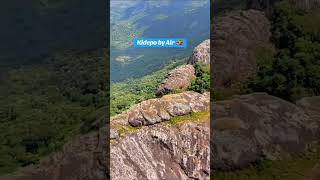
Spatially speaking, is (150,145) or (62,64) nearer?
(150,145)

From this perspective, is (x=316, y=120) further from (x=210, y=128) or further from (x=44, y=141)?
(x=44, y=141)

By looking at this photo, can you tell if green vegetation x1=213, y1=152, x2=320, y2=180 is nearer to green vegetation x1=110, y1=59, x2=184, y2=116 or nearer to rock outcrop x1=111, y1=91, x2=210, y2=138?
rock outcrop x1=111, y1=91, x2=210, y2=138

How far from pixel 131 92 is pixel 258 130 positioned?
42.9 ft

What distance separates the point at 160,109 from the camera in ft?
79.0

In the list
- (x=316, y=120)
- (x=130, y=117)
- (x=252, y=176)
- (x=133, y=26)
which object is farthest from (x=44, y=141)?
(x=133, y=26)

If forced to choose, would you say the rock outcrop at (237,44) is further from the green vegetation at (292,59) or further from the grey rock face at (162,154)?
the grey rock face at (162,154)

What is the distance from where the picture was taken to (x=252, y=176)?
21156 mm

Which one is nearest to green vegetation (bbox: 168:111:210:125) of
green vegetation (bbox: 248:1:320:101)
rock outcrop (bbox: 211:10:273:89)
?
rock outcrop (bbox: 211:10:273:89)

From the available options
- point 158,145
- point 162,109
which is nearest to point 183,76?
point 162,109

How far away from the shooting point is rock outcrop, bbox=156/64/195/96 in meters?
27.8

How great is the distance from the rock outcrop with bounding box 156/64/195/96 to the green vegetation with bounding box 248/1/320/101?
3999 mm

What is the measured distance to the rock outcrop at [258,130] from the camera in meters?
21.7

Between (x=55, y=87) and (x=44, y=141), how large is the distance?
7620mm

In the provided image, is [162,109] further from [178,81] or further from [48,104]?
[48,104]
